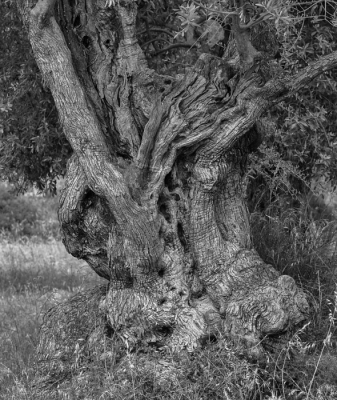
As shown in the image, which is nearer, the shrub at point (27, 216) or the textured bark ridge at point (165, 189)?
the textured bark ridge at point (165, 189)

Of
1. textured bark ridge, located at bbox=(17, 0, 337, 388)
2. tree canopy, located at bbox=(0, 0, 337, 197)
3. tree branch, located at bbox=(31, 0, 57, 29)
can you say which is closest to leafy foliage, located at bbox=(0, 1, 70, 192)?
tree canopy, located at bbox=(0, 0, 337, 197)

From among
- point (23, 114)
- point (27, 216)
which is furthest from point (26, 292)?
point (27, 216)

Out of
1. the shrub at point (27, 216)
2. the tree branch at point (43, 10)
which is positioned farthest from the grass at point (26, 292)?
the tree branch at point (43, 10)

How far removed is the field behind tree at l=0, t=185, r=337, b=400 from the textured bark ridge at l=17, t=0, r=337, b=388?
240 millimetres

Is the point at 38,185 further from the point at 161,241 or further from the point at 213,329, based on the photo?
the point at 213,329

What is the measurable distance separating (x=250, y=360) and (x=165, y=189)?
4.84 feet

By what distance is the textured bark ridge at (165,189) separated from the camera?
17.2ft

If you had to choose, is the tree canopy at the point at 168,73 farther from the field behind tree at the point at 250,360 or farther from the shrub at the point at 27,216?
the shrub at the point at 27,216

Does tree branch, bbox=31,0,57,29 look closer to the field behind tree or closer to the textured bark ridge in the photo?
the textured bark ridge

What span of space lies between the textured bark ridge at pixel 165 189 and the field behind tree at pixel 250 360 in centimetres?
24

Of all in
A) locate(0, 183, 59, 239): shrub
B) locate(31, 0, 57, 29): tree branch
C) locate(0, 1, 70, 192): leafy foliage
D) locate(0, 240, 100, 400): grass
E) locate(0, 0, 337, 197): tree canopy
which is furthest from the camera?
locate(0, 183, 59, 239): shrub

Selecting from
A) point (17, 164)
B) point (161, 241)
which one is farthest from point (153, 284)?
point (17, 164)

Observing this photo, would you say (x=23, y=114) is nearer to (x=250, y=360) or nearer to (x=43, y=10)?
(x=43, y=10)

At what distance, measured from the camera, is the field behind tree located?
15.9 feet
